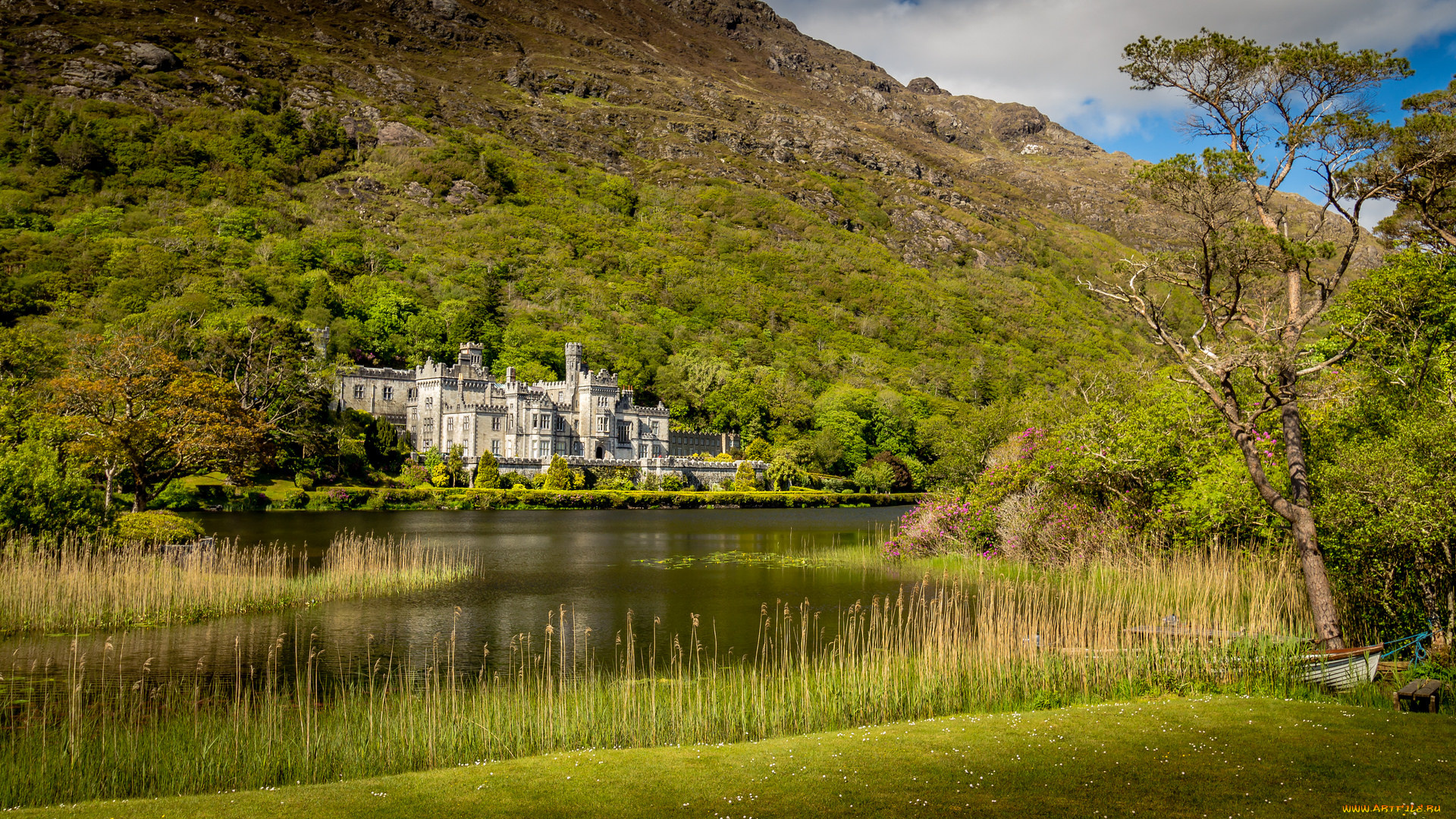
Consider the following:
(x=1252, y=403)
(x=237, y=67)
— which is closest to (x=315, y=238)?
(x=237, y=67)

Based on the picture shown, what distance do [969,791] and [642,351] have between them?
122999 mm

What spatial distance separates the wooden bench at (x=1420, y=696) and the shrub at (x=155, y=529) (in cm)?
2536

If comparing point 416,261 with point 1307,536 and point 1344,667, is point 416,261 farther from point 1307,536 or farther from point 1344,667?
point 1344,667

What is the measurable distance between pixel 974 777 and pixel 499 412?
283 feet

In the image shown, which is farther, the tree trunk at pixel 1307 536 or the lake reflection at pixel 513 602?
the lake reflection at pixel 513 602

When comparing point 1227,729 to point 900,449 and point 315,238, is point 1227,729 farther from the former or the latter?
point 315,238

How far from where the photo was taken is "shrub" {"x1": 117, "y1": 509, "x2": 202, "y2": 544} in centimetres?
2484

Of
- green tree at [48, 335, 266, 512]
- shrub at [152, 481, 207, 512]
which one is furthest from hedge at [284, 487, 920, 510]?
green tree at [48, 335, 266, 512]

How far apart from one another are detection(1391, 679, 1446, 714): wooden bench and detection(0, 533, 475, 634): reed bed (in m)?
20.9

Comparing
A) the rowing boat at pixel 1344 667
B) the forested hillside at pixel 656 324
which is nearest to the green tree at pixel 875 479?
the forested hillside at pixel 656 324

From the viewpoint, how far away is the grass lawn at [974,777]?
8.04 metres

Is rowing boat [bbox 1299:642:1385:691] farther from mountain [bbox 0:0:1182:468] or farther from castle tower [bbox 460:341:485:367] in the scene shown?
castle tower [bbox 460:341:485:367]

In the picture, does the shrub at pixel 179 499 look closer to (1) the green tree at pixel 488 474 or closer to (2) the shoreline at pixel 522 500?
(2) the shoreline at pixel 522 500

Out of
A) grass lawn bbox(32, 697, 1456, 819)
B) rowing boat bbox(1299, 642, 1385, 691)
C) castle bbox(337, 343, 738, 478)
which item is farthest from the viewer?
castle bbox(337, 343, 738, 478)
